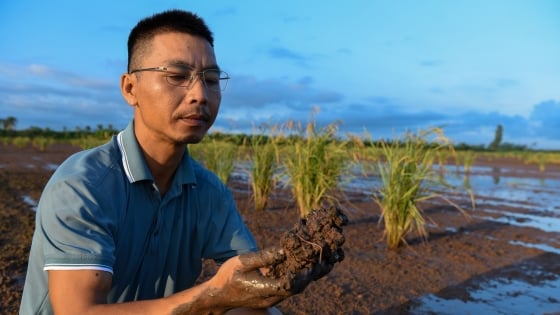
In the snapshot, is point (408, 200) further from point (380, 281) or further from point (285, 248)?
point (285, 248)

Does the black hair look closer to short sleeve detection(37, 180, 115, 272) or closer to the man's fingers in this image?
short sleeve detection(37, 180, 115, 272)

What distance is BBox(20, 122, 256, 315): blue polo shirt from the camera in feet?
4.55

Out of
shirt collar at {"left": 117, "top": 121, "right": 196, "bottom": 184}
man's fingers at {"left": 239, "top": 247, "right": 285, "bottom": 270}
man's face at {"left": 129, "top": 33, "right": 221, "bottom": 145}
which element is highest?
man's face at {"left": 129, "top": 33, "right": 221, "bottom": 145}

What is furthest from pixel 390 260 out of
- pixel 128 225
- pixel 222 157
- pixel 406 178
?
pixel 222 157

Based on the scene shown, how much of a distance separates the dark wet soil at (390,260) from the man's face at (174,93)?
1.98 meters

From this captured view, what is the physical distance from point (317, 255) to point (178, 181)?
2.61 feet

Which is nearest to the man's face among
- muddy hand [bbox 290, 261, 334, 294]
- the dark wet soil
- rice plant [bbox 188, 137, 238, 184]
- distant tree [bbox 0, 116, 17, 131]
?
muddy hand [bbox 290, 261, 334, 294]

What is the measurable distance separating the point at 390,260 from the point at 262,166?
2919 mm

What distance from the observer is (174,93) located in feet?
5.56

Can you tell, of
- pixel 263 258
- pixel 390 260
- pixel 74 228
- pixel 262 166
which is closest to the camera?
pixel 263 258

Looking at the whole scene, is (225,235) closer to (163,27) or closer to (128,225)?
(128,225)

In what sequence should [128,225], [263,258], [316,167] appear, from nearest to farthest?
[263,258] → [128,225] → [316,167]

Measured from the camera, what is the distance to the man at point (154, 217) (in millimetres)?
1304

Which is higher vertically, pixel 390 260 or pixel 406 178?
pixel 406 178
